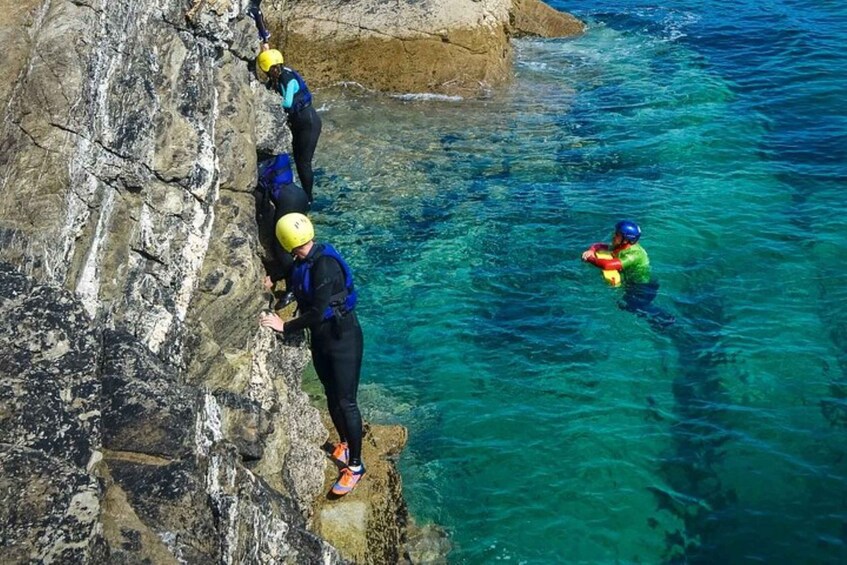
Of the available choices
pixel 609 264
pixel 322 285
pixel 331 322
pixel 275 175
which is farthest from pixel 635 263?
pixel 322 285

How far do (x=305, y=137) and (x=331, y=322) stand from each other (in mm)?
5574

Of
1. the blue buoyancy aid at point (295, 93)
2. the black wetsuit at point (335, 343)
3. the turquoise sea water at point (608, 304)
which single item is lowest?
the turquoise sea water at point (608, 304)

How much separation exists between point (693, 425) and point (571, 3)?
2262 cm

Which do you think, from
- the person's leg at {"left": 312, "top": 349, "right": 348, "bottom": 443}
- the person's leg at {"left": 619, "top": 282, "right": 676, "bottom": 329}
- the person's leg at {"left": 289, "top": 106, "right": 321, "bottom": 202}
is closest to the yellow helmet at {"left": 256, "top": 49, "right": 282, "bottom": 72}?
the person's leg at {"left": 289, "top": 106, "right": 321, "bottom": 202}

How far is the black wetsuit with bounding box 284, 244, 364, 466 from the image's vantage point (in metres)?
8.37

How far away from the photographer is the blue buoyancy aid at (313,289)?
8.40 m

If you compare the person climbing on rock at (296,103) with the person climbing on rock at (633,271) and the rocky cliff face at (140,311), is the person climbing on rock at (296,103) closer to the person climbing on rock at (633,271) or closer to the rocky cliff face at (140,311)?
the rocky cliff face at (140,311)

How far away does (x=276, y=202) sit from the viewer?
36.1ft

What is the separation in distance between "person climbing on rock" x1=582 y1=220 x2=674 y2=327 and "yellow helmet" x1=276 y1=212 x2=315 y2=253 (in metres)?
6.76

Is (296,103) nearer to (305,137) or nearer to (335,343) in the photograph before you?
(305,137)

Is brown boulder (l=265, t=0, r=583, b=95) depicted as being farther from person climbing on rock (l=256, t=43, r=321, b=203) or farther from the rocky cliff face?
the rocky cliff face

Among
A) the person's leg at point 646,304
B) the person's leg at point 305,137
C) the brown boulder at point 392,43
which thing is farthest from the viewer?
the brown boulder at point 392,43

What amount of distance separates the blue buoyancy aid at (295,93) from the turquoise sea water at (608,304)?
10.5 feet

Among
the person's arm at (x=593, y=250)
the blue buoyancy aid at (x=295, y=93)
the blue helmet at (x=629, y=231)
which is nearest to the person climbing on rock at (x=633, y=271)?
the blue helmet at (x=629, y=231)
